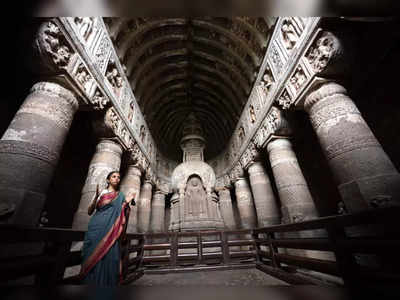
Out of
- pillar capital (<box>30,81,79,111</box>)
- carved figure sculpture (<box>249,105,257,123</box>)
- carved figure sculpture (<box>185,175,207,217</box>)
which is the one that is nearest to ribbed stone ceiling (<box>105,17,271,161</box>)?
carved figure sculpture (<box>249,105,257,123</box>)

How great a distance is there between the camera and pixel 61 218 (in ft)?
21.3

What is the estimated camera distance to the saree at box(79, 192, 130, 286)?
6.79 ft

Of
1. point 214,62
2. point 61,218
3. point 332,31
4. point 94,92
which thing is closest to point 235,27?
point 214,62

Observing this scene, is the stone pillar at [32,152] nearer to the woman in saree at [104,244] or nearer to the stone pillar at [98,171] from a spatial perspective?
the woman in saree at [104,244]

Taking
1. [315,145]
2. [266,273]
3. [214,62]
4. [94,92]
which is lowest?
[266,273]

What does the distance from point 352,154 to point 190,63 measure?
10.4m

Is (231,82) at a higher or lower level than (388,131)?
higher

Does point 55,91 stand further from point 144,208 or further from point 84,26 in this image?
point 144,208

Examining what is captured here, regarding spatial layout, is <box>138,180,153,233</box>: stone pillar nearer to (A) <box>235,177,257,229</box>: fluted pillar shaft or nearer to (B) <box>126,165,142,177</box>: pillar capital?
(B) <box>126,165,142,177</box>: pillar capital

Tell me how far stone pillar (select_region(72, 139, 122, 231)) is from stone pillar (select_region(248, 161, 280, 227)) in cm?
606

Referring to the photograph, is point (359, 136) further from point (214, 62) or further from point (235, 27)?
point (214, 62)

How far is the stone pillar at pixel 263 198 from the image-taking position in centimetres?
696

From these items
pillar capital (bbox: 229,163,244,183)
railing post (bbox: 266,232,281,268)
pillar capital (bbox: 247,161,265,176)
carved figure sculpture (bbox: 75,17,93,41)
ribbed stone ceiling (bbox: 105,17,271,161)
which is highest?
ribbed stone ceiling (bbox: 105,17,271,161)

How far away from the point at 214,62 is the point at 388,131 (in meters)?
9.01
